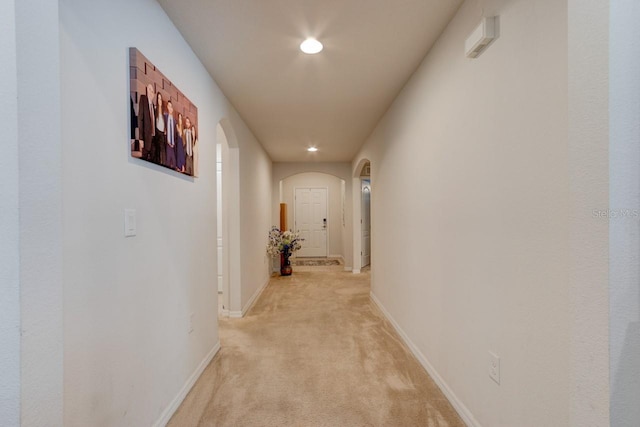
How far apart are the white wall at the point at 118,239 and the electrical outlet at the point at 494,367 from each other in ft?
5.53

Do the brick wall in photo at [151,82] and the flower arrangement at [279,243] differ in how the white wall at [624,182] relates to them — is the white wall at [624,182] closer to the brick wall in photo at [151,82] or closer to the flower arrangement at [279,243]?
the brick wall in photo at [151,82]

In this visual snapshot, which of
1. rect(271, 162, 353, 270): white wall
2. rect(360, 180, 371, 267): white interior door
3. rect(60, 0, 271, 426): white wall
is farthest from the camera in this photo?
rect(360, 180, 371, 267): white interior door

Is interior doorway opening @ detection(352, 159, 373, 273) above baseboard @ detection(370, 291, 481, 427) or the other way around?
above

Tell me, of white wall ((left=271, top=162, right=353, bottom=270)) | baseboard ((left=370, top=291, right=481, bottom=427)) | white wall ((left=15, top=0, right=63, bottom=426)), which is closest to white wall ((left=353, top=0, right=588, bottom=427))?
baseboard ((left=370, top=291, right=481, bottom=427))

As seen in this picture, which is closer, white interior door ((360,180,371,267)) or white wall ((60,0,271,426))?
white wall ((60,0,271,426))

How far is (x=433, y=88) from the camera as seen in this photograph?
7.14 ft

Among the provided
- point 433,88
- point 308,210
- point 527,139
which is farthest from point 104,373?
point 308,210

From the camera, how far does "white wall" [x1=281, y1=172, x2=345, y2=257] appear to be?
876cm

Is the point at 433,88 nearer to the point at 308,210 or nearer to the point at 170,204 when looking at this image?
the point at 170,204

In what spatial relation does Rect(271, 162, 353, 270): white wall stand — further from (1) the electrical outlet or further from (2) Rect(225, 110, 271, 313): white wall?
(1) the electrical outlet

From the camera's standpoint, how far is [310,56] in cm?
228

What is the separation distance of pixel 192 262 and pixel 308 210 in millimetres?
6734

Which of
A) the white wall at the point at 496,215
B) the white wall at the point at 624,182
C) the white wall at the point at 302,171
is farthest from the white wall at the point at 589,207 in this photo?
the white wall at the point at 302,171

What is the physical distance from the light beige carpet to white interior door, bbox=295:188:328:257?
503 centimetres
